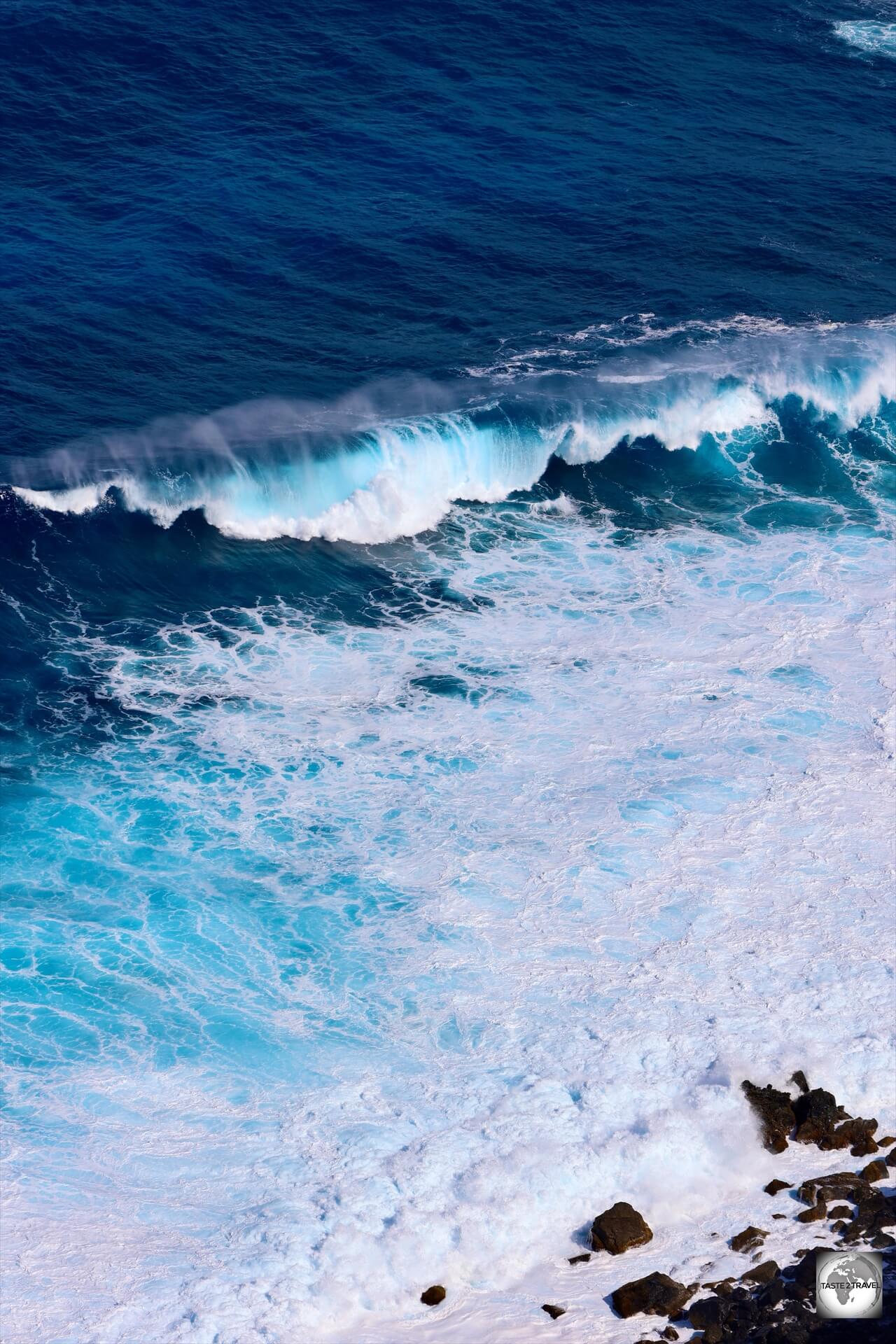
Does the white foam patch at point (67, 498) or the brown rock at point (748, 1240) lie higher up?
the white foam patch at point (67, 498)

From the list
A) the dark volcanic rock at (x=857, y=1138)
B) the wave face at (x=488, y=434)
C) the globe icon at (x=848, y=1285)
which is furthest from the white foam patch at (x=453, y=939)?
the wave face at (x=488, y=434)

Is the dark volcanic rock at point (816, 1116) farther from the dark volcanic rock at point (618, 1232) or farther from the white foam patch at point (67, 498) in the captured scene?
the white foam patch at point (67, 498)

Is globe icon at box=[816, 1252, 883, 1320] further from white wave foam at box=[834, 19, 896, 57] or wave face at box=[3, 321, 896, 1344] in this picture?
white wave foam at box=[834, 19, 896, 57]

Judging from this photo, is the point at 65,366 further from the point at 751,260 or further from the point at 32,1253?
the point at 32,1253

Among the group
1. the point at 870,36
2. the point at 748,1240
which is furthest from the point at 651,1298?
the point at 870,36

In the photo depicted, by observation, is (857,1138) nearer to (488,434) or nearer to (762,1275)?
(762,1275)

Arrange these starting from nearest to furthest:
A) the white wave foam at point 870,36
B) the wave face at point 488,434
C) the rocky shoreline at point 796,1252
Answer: the rocky shoreline at point 796,1252, the wave face at point 488,434, the white wave foam at point 870,36
